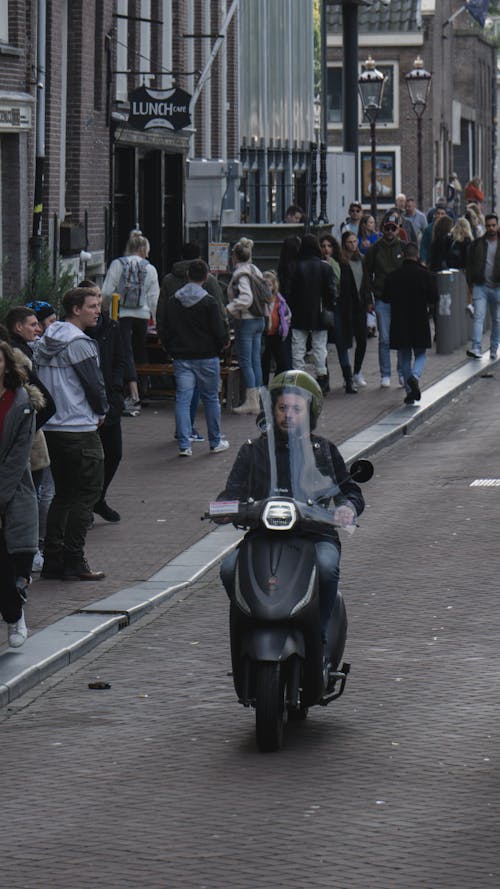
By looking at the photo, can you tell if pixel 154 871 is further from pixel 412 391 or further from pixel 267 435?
pixel 412 391

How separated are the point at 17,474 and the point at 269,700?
252 cm

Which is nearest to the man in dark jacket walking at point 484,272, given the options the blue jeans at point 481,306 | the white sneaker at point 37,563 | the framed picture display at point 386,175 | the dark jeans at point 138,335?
the blue jeans at point 481,306

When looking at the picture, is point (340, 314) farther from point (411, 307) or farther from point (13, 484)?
point (13, 484)

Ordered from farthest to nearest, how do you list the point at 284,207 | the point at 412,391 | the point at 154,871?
the point at 284,207
the point at 412,391
the point at 154,871

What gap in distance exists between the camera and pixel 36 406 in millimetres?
10547

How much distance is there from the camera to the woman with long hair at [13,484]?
401 inches

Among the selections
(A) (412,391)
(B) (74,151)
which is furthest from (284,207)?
(A) (412,391)

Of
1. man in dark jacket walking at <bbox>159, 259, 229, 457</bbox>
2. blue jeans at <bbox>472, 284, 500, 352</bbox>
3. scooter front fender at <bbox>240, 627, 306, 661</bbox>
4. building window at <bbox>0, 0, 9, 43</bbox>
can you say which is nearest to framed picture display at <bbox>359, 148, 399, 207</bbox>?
blue jeans at <bbox>472, 284, 500, 352</bbox>

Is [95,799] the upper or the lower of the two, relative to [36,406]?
lower

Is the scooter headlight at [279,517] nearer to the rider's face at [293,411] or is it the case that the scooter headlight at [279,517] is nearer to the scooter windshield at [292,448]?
the scooter windshield at [292,448]

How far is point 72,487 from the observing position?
41.1ft

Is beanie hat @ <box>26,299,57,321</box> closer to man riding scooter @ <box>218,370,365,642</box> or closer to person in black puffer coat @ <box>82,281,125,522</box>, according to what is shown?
person in black puffer coat @ <box>82,281,125,522</box>

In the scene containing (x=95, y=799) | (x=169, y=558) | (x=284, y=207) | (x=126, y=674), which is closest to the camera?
(x=95, y=799)

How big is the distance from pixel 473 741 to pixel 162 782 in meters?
1.38
